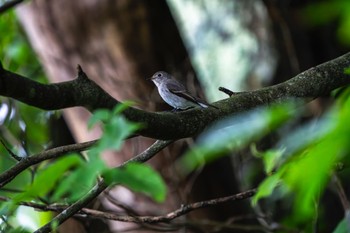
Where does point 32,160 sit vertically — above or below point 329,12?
above

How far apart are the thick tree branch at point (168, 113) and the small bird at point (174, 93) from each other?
103cm

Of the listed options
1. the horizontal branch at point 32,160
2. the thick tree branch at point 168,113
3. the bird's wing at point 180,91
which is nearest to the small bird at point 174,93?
the bird's wing at point 180,91

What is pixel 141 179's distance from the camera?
1107 mm

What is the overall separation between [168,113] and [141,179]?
105cm

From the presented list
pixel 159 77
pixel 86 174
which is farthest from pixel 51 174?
pixel 159 77

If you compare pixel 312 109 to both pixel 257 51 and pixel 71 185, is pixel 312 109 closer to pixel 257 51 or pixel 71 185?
pixel 257 51

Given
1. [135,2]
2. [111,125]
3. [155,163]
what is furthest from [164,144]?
[135,2]

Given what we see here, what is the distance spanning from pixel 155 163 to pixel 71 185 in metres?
3.36

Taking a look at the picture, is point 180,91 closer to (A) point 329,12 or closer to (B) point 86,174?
(B) point 86,174

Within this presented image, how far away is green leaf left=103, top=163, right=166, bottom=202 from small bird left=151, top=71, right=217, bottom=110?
8.05 ft

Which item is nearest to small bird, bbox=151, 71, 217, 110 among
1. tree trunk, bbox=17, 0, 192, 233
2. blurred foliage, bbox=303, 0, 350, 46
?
tree trunk, bbox=17, 0, 192, 233

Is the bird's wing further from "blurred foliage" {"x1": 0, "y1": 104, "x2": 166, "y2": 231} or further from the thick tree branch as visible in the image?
"blurred foliage" {"x1": 0, "y1": 104, "x2": 166, "y2": 231}

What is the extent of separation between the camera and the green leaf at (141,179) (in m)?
1.07

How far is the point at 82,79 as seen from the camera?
6.07 feet
